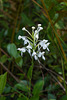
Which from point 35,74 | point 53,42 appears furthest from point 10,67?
point 53,42

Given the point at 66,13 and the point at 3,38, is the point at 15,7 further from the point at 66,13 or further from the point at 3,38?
the point at 66,13

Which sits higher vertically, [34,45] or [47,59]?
[34,45]

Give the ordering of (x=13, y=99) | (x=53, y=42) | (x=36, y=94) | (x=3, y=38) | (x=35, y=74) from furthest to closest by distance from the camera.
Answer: (x=3, y=38)
(x=35, y=74)
(x=13, y=99)
(x=53, y=42)
(x=36, y=94)

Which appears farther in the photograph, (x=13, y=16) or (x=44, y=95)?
(x=13, y=16)

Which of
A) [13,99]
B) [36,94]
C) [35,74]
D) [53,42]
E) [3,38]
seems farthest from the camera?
[3,38]

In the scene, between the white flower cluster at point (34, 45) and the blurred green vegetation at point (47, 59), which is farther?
the blurred green vegetation at point (47, 59)

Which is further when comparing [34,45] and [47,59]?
[47,59]

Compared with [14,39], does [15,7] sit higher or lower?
higher

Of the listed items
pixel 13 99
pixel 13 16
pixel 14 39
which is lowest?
pixel 13 99

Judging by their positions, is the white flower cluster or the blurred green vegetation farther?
the blurred green vegetation

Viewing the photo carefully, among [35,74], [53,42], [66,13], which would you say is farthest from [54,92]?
[66,13]
